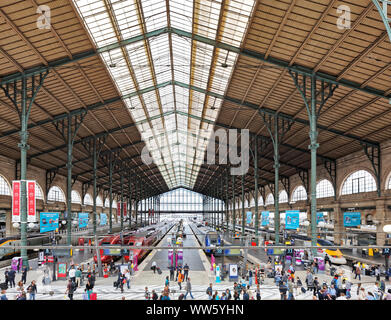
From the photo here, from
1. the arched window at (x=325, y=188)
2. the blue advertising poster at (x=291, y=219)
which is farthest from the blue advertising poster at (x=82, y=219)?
the arched window at (x=325, y=188)

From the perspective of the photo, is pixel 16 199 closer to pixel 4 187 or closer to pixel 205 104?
pixel 4 187

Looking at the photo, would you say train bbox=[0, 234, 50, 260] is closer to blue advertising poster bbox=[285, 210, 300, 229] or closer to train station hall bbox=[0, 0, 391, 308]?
train station hall bbox=[0, 0, 391, 308]

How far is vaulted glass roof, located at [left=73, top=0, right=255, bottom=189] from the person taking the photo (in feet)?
68.2

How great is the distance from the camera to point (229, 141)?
4772 centimetres

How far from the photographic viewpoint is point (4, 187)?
39.5 meters

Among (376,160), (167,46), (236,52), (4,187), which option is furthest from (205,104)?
(4,187)

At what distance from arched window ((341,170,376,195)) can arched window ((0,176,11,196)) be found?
132 feet

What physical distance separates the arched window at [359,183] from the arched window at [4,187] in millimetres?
40160

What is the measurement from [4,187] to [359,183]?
133 feet

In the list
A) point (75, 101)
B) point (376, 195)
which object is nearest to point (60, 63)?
point (75, 101)

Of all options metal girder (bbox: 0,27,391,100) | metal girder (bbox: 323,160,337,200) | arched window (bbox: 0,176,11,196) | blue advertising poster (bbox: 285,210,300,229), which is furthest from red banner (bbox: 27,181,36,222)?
metal girder (bbox: 323,160,337,200)

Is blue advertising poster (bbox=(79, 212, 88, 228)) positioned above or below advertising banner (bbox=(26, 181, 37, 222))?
below
